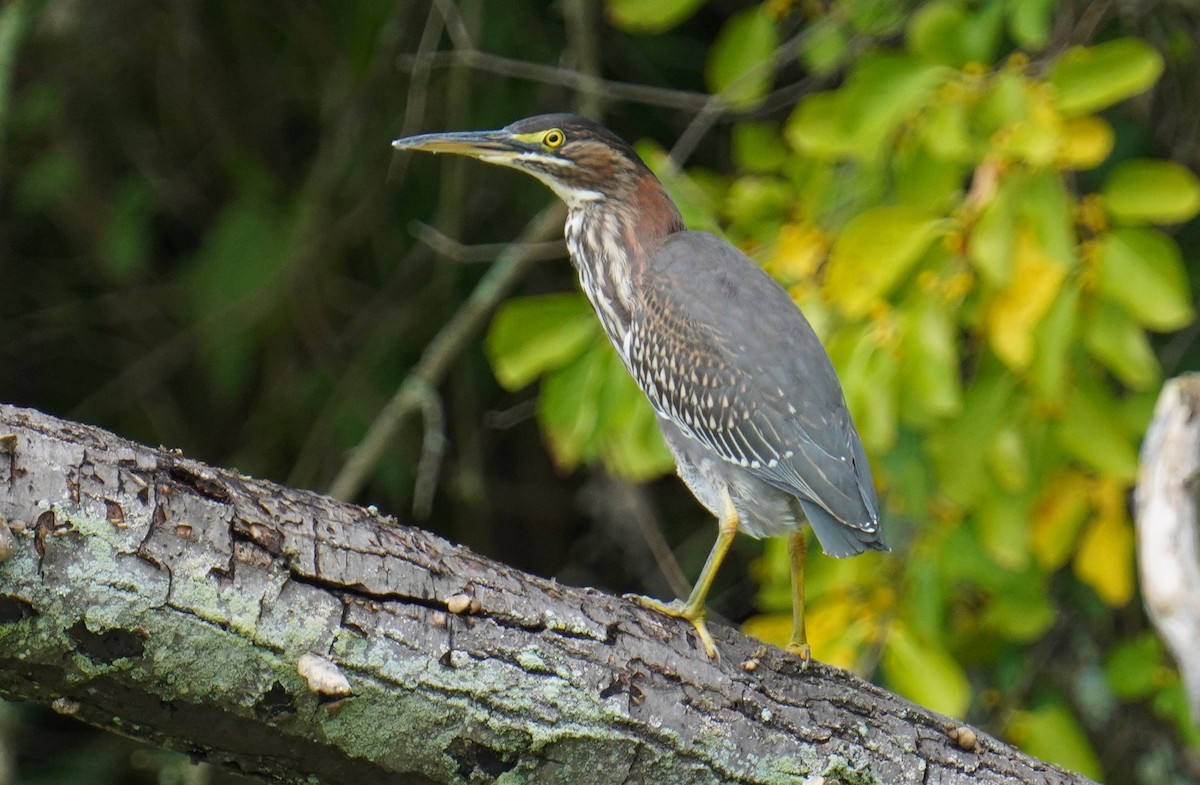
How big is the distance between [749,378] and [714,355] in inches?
3.4

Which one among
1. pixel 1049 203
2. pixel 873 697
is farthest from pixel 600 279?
pixel 873 697

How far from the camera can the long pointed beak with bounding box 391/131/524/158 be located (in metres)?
2.86

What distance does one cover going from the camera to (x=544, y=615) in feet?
5.83

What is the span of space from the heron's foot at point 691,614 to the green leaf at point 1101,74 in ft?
4.37

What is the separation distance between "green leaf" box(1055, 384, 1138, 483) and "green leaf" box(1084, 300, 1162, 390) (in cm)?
17

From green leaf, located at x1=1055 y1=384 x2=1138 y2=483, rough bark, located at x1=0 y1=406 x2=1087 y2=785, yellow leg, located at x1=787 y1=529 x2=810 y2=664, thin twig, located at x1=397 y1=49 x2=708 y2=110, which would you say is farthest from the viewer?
thin twig, located at x1=397 y1=49 x2=708 y2=110

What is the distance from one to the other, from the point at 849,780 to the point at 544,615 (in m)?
0.51

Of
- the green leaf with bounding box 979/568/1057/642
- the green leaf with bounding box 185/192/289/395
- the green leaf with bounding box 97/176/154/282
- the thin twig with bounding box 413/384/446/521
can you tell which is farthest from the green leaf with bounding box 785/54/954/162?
the green leaf with bounding box 97/176/154/282

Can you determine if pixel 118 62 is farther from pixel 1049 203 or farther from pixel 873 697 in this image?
pixel 873 697

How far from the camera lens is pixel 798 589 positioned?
9.07 feet

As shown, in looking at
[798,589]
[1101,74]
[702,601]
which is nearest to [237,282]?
[798,589]

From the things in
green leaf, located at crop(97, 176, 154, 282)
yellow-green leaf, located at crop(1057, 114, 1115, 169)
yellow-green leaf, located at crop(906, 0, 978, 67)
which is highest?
green leaf, located at crop(97, 176, 154, 282)

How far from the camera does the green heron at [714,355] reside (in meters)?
2.56

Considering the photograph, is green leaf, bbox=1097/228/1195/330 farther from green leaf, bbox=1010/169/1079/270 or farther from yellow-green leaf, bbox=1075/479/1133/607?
yellow-green leaf, bbox=1075/479/1133/607
